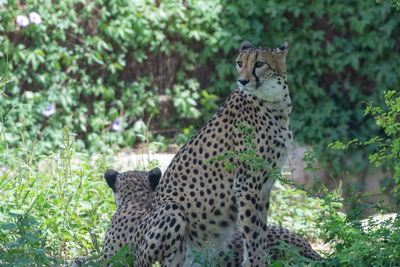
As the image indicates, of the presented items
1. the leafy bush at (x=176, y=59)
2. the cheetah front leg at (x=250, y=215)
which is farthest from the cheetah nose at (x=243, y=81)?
the leafy bush at (x=176, y=59)

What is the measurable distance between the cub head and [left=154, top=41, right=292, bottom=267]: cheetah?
0.32m

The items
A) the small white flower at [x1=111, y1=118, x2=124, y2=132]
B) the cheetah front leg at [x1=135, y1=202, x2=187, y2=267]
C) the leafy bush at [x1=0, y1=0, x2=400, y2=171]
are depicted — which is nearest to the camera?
the cheetah front leg at [x1=135, y1=202, x2=187, y2=267]

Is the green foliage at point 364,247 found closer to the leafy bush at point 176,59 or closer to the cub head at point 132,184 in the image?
the cub head at point 132,184

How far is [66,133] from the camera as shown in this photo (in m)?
5.16

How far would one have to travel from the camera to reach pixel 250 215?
12.9ft

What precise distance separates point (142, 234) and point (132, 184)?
0.61 meters

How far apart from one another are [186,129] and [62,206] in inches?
142

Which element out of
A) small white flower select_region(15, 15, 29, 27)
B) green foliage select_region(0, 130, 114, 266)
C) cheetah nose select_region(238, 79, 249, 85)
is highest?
small white flower select_region(15, 15, 29, 27)

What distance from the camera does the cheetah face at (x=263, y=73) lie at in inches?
155

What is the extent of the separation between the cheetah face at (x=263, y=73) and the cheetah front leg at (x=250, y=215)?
52cm

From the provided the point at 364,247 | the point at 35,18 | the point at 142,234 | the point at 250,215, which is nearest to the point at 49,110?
the point at 35,18

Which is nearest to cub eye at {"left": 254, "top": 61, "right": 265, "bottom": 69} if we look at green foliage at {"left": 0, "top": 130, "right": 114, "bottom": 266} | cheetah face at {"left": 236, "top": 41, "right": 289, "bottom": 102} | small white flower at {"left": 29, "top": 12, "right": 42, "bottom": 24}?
cheetah face at {"left": 236, "top": 41, "right": 289, "bottom": 102}

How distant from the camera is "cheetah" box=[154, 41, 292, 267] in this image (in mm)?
3953

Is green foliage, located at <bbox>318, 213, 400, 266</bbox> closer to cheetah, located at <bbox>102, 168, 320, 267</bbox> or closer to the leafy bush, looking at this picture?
cheetah, located at <bbox>102, 168, 320, 267</bbox>
